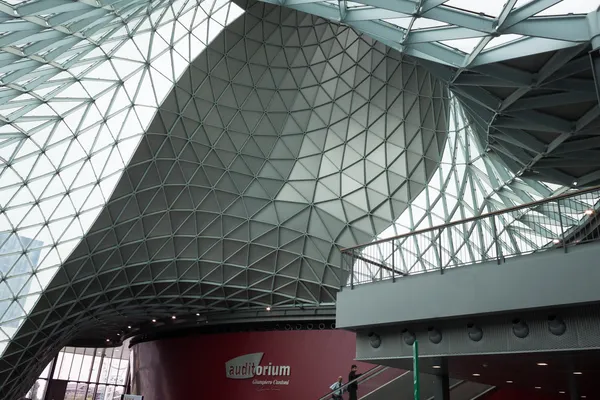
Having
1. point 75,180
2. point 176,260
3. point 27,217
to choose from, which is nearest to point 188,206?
point 176,260

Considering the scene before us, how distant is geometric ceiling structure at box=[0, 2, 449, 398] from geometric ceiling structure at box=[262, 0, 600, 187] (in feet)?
55.8

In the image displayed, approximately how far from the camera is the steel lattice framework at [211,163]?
32.0m

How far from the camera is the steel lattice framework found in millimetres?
31953

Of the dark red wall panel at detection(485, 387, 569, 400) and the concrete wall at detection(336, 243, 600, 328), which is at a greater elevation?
the concrete wall at detection(336, 243, 600, 328)

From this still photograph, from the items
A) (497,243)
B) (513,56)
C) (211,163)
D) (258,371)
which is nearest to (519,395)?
(497,243)

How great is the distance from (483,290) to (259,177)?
30492 millimetres

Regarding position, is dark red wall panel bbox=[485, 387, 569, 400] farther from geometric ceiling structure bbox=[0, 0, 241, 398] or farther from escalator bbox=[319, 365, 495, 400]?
geometric ceiling structure bbox=[0, 0, 241, 398]

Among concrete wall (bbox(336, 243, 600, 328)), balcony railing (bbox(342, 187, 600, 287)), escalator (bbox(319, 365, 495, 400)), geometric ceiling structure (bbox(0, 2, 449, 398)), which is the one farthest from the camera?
geometric ceiling structure (bbox(0, 2, 449, 398))

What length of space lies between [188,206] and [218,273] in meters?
7.86

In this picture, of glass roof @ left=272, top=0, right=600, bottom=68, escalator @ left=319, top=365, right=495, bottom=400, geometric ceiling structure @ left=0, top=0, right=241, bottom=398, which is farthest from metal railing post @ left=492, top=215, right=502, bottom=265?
geometric ceiling structure @ left=0, top=0, right=241, bottom=398

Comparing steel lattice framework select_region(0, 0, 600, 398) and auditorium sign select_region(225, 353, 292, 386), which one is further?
auditorium sign select_region(225, 353, 292, 386)

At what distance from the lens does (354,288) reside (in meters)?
19.4

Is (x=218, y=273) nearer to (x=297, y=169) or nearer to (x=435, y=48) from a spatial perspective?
(x=297, y=169)

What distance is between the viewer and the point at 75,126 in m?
35.6
